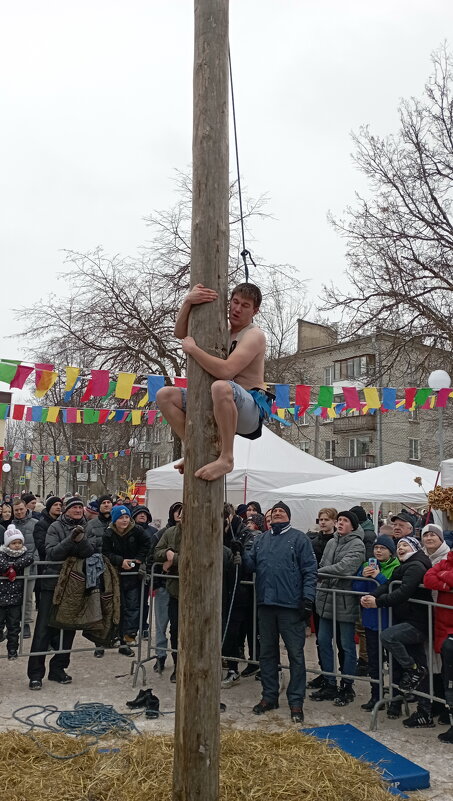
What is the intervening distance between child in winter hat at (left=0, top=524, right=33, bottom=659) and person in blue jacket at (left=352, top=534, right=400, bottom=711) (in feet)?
11.9

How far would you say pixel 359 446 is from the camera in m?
44.6

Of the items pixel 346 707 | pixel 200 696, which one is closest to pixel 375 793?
pixel 200 696

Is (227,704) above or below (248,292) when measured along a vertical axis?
below

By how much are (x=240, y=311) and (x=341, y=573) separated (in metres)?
4.12

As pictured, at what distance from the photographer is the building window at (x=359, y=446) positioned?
4425 cm

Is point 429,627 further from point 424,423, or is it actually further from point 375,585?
point 424,423

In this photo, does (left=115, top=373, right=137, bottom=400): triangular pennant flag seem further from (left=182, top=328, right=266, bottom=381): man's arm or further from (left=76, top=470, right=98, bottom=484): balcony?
(left=76, top=470, right=98, bottom=484): balcony

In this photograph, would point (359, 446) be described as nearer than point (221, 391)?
No

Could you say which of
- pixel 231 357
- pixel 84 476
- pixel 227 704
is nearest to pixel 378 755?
pixel 227 704

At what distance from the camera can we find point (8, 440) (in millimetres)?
63625

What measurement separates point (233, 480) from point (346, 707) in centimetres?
741

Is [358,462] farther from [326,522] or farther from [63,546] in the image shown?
[63,546]

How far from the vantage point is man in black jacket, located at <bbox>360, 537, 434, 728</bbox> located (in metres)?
6.28

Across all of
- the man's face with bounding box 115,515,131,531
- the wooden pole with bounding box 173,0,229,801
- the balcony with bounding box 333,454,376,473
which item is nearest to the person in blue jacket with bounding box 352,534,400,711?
the man's face with bounding box 115,515,131,531
